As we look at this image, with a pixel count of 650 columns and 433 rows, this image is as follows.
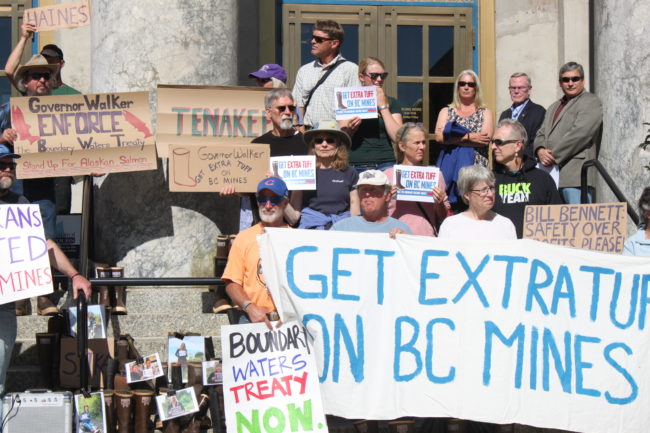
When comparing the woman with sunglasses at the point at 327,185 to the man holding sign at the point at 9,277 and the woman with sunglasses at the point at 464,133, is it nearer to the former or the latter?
the woman with sunglasses at the point at 464,133

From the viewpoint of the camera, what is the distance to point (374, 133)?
8.92 meters

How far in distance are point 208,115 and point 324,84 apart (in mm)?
1009

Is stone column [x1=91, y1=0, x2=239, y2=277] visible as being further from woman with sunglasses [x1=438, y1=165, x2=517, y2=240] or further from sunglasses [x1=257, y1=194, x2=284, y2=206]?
woman with sunglasses [x1=438, y1=165, x2=517, y2=240]

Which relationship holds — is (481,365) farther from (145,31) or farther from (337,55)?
(145,31)

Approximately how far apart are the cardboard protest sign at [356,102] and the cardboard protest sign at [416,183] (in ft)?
2.93

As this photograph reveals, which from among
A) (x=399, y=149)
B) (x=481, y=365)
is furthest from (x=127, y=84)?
(x=481, y=365)

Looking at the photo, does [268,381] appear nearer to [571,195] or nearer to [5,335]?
[5,335]

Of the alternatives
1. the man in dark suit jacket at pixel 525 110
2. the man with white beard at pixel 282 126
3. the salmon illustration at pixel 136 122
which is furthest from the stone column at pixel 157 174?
the man in dark suit jacket at pixel 525 110

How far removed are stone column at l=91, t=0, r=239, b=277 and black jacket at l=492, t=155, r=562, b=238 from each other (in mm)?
2414

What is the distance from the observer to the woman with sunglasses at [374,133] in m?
8.83

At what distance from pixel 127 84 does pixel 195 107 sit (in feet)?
2.10

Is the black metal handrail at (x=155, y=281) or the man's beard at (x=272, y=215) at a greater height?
the man's beard at (x=272, y=215)

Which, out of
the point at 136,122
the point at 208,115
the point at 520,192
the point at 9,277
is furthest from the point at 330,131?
the point at 9,277

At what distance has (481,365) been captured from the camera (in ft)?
22.7
